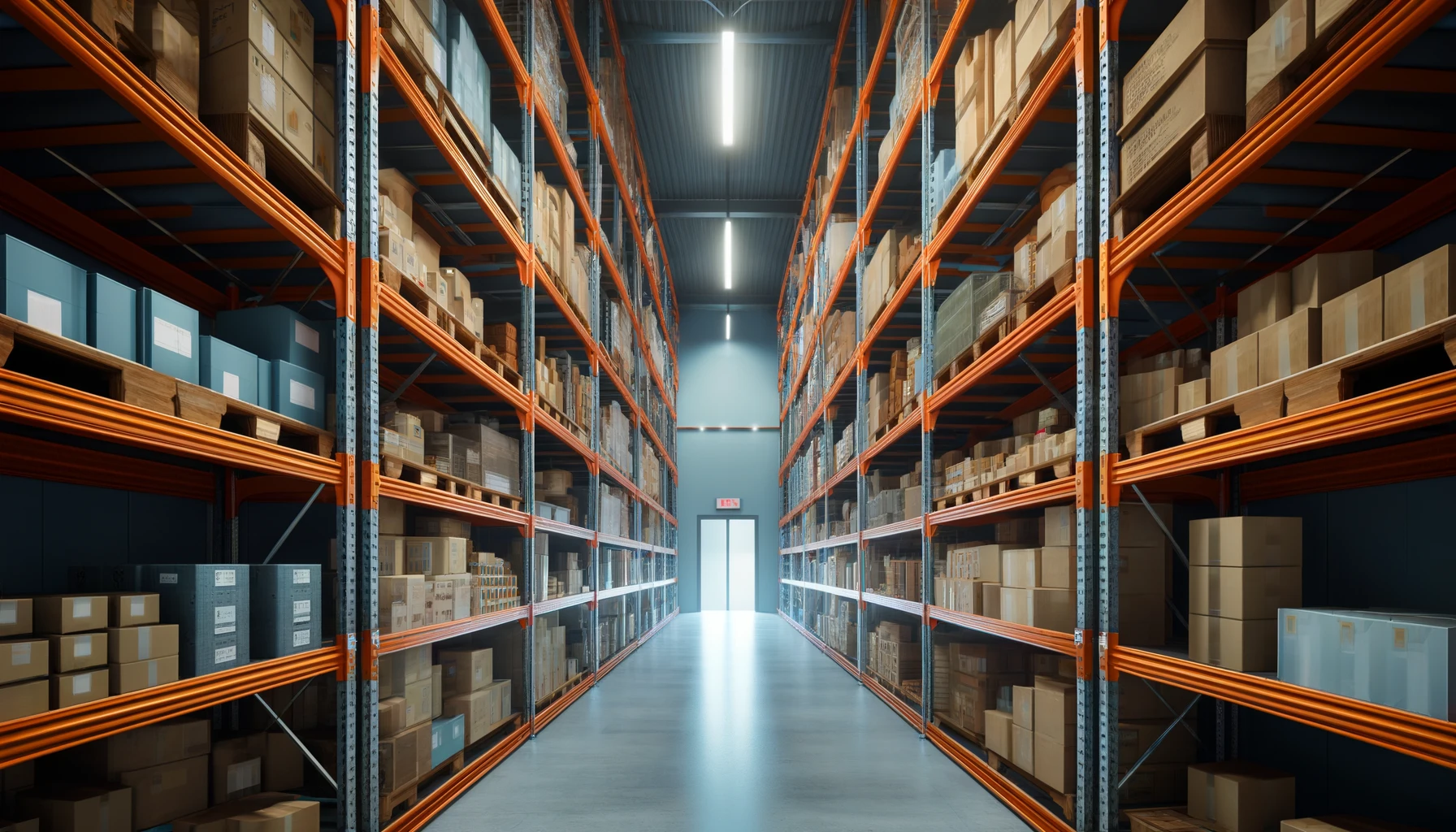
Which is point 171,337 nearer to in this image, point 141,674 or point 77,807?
point 141,674

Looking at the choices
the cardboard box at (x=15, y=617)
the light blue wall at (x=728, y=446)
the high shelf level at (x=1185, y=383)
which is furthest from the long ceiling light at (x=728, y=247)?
the cardboard box at (x=15, y=617)

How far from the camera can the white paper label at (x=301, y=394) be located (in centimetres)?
388

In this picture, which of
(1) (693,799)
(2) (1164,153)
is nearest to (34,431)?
(1) (693,799)

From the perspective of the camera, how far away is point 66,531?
4059mm

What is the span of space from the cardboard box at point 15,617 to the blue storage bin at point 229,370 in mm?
933

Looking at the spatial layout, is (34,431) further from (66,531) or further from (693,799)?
(693,799)

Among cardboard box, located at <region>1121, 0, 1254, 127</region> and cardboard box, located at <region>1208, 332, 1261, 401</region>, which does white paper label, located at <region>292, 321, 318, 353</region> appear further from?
cardboard box, located at <region>1208, 332, 1261, 401</region>

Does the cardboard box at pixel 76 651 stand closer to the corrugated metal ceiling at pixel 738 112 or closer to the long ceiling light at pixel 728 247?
the corrugated metal ceiling at pixel 738 112

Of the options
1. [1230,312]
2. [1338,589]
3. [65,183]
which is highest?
[65,183]

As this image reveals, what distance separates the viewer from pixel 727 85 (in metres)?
9.91

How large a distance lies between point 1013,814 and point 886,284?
463cm

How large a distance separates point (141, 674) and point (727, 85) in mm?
8513

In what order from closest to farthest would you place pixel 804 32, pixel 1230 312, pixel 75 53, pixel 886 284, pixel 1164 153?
1. pixel 75 53
2. pixel 1164 153
3. pixel 1230 312
4. pixel 886 284
5. pixel 804 32

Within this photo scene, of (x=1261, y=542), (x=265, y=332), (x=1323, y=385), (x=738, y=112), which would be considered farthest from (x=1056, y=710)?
(x=738, y=112)
